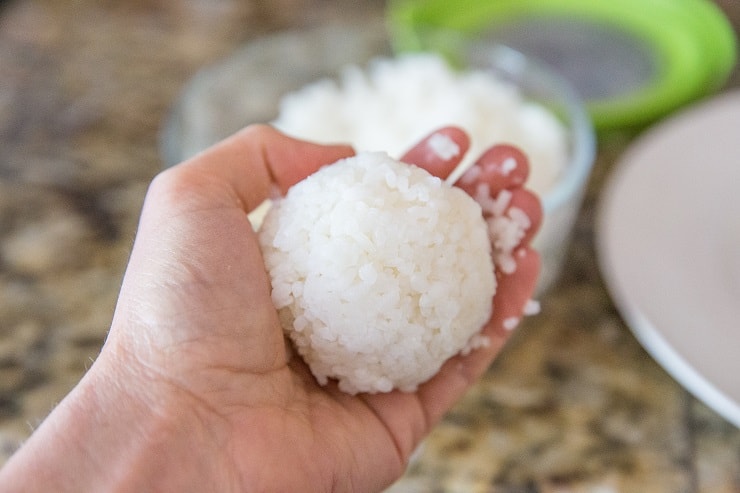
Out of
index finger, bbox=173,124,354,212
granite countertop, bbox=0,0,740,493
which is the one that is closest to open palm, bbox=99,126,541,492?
index finger, bbox=173,124,354,212

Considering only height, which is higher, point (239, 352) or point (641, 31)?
point (239, 352)

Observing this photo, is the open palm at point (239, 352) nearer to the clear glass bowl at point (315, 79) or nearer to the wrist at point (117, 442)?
the wrist at point (117, 442)

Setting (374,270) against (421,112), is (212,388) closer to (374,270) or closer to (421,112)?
(374,270)

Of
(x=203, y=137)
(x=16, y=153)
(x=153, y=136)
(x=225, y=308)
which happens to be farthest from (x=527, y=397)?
(x=16, y=153)

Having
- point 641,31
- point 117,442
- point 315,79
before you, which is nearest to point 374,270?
point 117,442

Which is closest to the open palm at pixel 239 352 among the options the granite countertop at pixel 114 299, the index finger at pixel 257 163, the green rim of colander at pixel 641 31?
the index finger at pixel 257 163

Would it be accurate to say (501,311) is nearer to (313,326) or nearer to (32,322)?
(313,326)

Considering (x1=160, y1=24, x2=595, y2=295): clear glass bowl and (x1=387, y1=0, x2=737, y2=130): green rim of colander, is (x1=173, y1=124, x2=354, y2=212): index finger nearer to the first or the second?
(x1=160, y1=24, x2=595, y2=295): clear glass bowl
